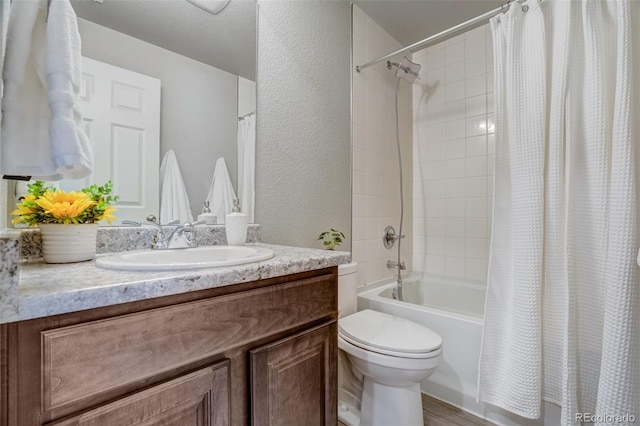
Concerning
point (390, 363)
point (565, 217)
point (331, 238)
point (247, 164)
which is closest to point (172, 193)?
point (247, 164)

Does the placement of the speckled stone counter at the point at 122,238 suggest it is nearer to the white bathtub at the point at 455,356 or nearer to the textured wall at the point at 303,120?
the textured wall at the point at 303,120

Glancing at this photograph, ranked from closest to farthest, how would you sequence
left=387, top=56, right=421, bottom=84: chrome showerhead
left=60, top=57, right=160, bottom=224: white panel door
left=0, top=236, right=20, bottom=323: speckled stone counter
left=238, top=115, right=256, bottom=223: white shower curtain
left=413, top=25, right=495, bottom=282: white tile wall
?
left=0, top=236, right=20, bottom=323: speckled stone counter < left=60, top=57, right=160, bottom=224: white panel door < left=238, top=115, right=256, bottom=223: white shower curtain < left=387, top=56, right=421, bottom=84: chrome showerhead < left=413, top=25, right=495, bottom=282: white tile wall

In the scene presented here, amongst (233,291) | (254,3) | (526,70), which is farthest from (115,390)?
(526,70)

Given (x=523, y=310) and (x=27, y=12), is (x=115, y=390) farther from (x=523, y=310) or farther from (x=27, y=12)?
(x=523, y=310)

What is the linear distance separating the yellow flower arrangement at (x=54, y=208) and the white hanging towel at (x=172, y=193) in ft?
0.86

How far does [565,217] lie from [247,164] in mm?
1293

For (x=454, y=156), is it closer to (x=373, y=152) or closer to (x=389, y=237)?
(x=373, y=152)

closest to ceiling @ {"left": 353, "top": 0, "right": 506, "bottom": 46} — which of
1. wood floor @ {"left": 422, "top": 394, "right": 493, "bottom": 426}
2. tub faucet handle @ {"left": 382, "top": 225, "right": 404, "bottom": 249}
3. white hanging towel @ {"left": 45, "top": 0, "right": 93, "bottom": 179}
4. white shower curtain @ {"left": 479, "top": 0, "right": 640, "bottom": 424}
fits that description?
white shower curtain @ {"left": 479, "top": 0, "right": 640, "bottom": 424}

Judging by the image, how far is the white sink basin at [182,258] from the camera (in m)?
0.65

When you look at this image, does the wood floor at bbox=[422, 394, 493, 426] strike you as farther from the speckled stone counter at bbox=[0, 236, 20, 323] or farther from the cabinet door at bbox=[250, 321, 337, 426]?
the speckled stone counter at bbox=[0, 236, 20, 323]

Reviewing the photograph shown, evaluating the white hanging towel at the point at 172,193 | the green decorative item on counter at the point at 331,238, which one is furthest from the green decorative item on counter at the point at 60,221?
the green decorative item on counter at the point at 331,238

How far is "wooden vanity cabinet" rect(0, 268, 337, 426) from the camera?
0.45 meters

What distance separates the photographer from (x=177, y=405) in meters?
0.59

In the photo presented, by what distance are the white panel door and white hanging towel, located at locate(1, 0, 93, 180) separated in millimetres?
342
